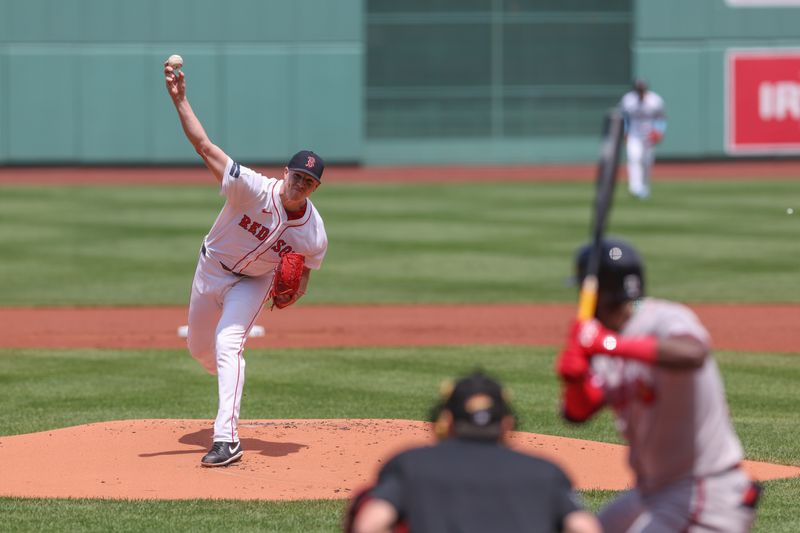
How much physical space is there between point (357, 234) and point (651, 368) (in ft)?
60.0

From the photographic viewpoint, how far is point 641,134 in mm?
27547

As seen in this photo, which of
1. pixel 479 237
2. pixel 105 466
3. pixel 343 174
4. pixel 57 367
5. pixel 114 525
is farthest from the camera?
pixel 343 174

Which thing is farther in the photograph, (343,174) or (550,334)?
(343,174)

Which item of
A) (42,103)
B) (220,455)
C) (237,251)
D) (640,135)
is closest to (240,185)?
(237,251)

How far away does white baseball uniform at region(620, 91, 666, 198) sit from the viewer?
2731cm

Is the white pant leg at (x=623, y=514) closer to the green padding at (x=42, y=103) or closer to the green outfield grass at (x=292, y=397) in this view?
the green outfield grass at (x=292, y=397)

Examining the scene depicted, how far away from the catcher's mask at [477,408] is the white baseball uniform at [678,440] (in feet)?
1.93

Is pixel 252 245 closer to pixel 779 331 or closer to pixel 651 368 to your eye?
pixel 651 368

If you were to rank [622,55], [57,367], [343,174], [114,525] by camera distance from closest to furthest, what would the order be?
[114,525]
[57,367]
[343,174]
[622,55]

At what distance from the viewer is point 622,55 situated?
37.2 metres

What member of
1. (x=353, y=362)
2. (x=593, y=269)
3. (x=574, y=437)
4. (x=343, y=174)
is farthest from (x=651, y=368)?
(x=343, y=174)

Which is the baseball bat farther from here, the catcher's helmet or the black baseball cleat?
the black baseball cleat

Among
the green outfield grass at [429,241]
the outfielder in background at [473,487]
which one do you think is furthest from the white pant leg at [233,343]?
the green outfield grass at [429,241]

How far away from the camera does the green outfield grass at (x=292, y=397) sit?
7043mm
